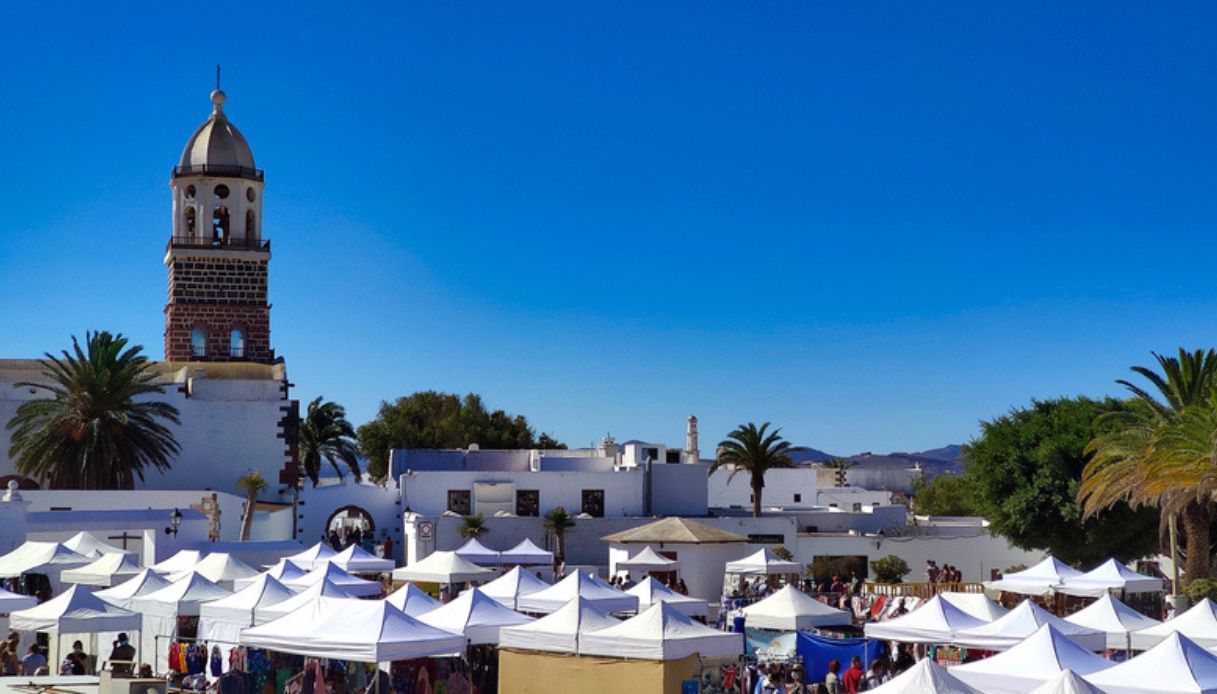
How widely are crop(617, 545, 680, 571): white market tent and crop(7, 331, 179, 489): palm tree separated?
18.0 meters

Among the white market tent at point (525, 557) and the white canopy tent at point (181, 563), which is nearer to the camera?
the white canopy tent at point (181, 563)

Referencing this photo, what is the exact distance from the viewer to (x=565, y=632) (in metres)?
20.2

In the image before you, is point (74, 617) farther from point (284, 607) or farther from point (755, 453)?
point (755, 453)

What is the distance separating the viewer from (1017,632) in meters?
23.0

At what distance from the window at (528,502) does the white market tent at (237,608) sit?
25966 millimetres

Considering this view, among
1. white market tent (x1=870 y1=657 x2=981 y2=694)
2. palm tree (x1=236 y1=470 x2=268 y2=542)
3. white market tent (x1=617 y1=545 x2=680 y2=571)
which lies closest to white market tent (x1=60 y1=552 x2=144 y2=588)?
white market tent (x1=617 y1=545 x2=680 y2=571)

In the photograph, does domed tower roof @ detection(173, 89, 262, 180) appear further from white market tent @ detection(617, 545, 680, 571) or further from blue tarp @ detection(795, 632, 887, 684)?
blue tarp @ detection(795, 632, 887, 684)

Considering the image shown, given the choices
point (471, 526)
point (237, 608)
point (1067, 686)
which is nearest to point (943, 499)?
point (471, 526)

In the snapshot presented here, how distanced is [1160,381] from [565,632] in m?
24.1

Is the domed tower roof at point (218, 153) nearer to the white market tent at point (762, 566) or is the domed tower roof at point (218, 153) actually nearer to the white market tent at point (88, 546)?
the white market tent at point (88, 546)

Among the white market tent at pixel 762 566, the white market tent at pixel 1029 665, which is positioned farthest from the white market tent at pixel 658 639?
the white market tent at pixel 762 566

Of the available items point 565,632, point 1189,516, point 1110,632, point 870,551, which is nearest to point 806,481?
point 870,551

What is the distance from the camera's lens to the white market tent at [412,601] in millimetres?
24031

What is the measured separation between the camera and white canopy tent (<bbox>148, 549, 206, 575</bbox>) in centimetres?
3114
